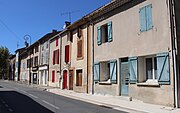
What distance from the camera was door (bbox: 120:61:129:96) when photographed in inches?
606

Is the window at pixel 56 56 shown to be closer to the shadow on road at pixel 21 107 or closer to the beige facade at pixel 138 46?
the beige facade at pixel 138 46

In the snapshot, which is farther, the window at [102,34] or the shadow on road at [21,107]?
the window at [102,34]

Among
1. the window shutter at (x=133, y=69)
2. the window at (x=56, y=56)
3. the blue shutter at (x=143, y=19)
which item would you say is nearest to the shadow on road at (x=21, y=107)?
the window shutter at (x=133, y=69)

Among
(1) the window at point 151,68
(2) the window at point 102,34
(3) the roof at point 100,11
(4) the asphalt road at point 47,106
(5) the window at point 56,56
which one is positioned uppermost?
(3) the roof at point 100,11

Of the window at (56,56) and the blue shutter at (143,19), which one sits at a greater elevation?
the blue shutter at (143,19)

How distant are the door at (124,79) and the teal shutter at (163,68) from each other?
3.12m

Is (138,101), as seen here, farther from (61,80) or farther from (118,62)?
(61,80)

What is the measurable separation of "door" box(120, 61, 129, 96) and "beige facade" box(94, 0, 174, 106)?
0.13 m

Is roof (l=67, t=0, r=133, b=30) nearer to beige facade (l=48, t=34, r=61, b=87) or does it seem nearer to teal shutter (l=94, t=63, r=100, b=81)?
teal shutter (l=94, t=63, r=100, b=81)

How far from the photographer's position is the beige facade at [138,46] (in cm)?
1234

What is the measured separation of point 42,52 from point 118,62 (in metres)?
24.7

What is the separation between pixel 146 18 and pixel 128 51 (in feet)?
7.98

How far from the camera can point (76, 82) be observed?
23.0 metres

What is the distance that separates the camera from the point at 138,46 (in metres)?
14.3
